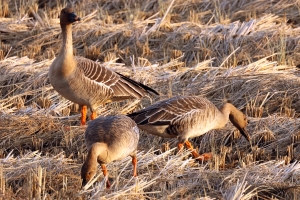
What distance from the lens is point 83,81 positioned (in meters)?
9.22

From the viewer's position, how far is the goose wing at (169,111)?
803cm

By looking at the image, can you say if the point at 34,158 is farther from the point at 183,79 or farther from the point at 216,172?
the point at 183,79

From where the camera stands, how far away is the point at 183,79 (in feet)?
35.8

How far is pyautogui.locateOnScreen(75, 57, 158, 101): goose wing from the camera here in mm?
9438

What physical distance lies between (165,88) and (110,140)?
3832mm

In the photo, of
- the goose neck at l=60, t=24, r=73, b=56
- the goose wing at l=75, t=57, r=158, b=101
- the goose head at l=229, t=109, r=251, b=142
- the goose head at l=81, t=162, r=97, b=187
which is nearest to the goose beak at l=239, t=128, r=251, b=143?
the goose head at l=229, t=109, r=251, b=142

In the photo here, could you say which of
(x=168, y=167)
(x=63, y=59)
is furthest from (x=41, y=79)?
(x=168, y=167)

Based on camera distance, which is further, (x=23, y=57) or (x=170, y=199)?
(x=23, y=57)

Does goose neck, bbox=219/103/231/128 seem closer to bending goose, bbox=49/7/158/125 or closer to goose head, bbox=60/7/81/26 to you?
bending goose, bbox=49/7/158/125

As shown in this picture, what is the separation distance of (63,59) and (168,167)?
2.37 metres

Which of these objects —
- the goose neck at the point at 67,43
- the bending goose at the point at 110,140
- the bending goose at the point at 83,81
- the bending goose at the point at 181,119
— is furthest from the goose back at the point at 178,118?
the goose neck at the point at 67,43

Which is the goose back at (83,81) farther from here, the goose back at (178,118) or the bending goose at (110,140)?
the bending goose at (110,140)

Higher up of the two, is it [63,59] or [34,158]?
[63,59]

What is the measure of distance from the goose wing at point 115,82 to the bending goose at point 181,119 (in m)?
1.21
